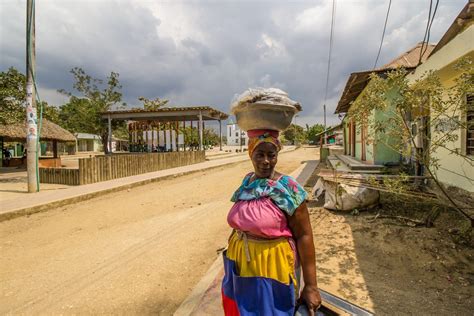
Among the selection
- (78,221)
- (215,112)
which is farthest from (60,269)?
(215,112)

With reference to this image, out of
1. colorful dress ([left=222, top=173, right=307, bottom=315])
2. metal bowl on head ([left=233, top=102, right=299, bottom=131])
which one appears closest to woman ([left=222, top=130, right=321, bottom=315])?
colorful dress ([left=222, top=173, right=307, bottom=315])

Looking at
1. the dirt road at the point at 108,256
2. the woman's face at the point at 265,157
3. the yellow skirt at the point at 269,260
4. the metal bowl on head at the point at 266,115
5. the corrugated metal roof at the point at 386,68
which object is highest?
the corrugated metal roof at the point at 386,68

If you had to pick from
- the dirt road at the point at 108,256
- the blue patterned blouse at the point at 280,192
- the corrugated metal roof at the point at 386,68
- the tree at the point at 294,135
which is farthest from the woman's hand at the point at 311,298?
the tree at the point at 294,135

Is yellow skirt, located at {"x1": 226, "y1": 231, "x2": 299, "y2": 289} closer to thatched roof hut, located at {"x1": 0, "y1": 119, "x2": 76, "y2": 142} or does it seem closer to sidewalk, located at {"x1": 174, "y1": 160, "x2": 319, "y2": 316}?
sidewalk, located at {"x1": 174, "y1": 160, "x2": 319, "y2": 316}

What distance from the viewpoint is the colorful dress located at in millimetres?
1417

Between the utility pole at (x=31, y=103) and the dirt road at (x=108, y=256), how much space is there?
96.7 inches

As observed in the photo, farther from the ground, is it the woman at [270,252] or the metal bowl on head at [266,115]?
the metal bowl on head at [266,115]

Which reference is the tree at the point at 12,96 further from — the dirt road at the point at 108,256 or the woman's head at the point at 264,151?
the woman's head at the point at 264,151

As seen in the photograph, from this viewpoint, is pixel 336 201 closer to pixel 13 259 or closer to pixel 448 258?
pixel 448 258

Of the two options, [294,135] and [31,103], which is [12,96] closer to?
[31,103]

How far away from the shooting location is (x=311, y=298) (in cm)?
142

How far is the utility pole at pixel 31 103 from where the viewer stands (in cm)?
805

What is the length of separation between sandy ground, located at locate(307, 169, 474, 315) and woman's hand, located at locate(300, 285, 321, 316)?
146 centimetres

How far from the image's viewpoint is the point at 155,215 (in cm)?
610
